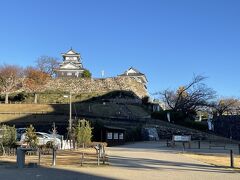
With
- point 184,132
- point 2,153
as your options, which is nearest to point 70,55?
point 184,132

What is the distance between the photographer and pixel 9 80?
78000mm

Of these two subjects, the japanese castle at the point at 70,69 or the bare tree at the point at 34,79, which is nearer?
the bare tree at the point at 34,79

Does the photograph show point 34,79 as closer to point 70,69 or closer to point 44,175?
point 70,69

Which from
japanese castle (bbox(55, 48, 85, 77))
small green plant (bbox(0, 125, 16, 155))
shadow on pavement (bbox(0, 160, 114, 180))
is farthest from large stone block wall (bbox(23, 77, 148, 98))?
shadow on pavement (bbox(0, 160, 114, 180))

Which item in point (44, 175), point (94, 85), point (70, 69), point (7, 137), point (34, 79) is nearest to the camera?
point (44, 175)

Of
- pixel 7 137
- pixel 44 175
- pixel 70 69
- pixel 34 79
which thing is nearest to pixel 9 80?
pixel 34 79

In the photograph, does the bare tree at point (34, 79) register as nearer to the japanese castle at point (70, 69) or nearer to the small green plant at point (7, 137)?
the japanese castle at point (70, 69)

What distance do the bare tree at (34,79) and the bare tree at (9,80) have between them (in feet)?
6.32

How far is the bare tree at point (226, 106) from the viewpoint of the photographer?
255ft

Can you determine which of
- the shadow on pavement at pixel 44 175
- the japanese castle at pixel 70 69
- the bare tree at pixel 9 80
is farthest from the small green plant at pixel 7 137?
the japanese castle at pixel 70 69

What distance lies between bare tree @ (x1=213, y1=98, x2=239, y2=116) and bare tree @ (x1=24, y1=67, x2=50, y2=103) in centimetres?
3312

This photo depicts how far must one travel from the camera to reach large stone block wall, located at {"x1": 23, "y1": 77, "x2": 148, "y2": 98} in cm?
8138

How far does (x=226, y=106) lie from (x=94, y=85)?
83.5ft

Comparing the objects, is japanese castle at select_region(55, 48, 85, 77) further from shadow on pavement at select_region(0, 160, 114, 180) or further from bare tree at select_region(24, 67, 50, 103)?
shadow on pavement at select_region(0, 160, 114, 180)
